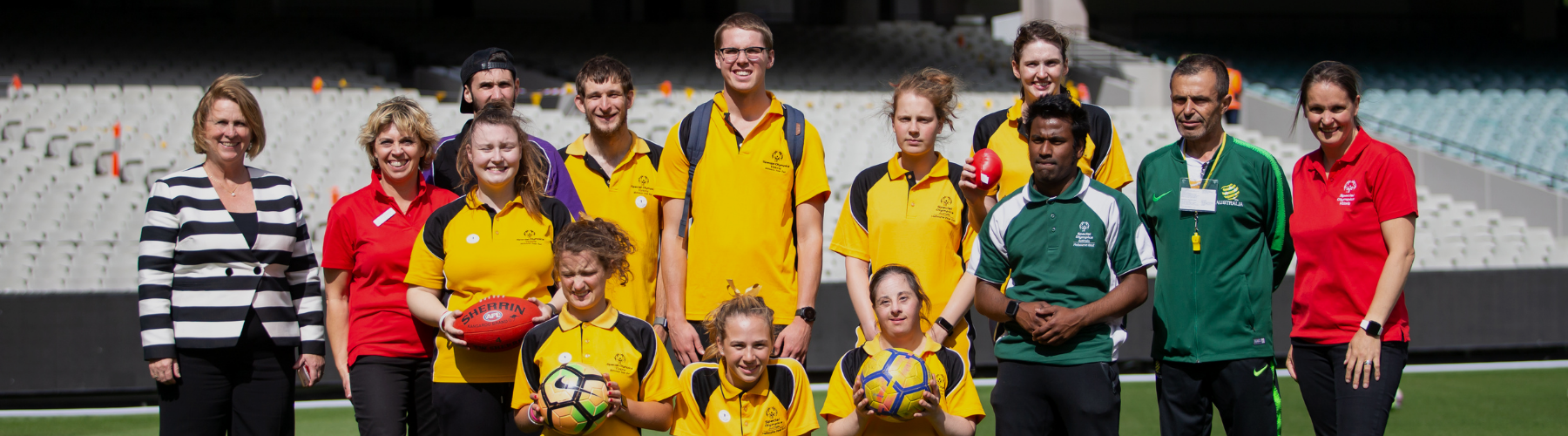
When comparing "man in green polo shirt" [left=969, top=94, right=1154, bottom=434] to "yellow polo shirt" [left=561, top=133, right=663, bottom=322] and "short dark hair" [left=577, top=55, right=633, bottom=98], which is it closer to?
"yellow polo shirt" [left=561, top=133, right=663, bottom=322]

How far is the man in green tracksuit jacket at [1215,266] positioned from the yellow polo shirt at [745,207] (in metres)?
1.42

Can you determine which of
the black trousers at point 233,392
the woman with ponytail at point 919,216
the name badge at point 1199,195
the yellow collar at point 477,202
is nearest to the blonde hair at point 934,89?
the woman with ponytail at point 919,216

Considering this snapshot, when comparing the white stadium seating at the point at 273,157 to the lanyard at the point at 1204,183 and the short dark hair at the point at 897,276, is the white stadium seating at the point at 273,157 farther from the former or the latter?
the lanyard at the point at 1204,183

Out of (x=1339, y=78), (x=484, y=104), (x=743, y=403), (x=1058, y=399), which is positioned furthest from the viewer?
(x=484, y=104)

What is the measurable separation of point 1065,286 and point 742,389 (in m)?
1.30

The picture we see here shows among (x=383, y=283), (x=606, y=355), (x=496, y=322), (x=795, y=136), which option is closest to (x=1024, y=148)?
(x=795, y=136)

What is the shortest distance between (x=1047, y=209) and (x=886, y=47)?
23.3 metres

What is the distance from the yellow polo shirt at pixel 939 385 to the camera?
13.2 feet

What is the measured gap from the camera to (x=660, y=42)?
85.8 feet

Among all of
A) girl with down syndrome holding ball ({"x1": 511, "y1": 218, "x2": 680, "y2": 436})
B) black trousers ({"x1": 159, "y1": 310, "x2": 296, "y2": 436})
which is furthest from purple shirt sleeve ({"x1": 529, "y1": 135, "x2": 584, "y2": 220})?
black trousers ({"x1": 159, "y1": 310, "x2": 296, "y2": 436})

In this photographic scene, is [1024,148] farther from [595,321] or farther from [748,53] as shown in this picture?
[595,321]

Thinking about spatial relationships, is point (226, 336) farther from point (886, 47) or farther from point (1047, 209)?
point (886, 47)

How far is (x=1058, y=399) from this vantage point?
3701mm

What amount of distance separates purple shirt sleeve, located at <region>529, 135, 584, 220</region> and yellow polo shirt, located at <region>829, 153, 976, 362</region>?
112cm
